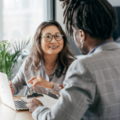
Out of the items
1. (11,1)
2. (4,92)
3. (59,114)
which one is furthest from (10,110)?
(11,1)

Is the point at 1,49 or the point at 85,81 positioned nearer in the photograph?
the point at 85,81

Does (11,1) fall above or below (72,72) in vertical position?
above

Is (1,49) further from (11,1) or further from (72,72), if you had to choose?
(72,72)

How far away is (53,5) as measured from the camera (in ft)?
12.0

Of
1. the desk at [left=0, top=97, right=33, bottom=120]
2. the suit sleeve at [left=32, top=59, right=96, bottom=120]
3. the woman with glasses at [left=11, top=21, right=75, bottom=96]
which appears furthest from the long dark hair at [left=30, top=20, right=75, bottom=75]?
the suit sleeve at [left=32, top=59, right=96, bottom=120]

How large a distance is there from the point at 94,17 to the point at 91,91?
0.31 meters

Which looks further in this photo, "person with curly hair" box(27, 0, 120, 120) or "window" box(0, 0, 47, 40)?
"window" box(0, 0, 47, 40)

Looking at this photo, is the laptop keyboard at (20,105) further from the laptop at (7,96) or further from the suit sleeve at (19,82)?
the suit sleeve at (19,82)

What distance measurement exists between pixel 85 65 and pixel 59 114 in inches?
8.5

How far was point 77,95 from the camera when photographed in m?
0.79

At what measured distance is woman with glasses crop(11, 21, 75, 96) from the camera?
2.04m

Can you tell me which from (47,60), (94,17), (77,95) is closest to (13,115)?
(77,95)

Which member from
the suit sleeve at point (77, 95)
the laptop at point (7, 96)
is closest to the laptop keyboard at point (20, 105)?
the laptop at point (7, 96)

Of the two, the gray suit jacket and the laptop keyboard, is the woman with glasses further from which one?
the gray suit jacket
